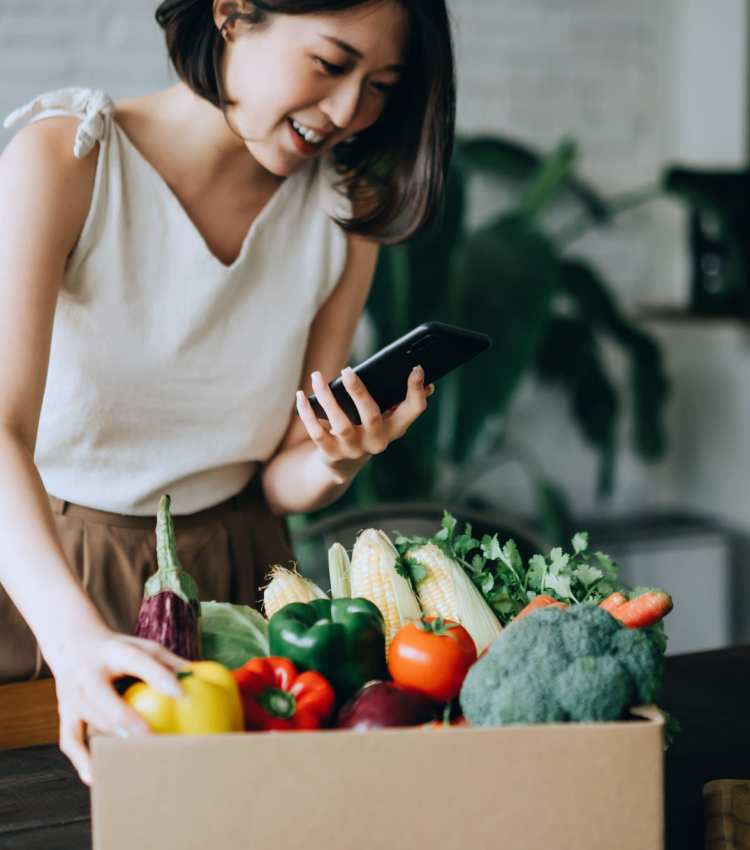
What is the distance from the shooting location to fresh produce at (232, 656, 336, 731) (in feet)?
2.64

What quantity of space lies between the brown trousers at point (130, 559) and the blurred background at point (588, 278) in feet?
Result: 4.39

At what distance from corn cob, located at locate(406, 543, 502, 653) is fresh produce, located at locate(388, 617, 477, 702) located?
14 centimetres

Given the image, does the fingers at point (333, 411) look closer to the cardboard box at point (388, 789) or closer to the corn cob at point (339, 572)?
the corn cob at point (339, 572)

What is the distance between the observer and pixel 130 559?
145cm

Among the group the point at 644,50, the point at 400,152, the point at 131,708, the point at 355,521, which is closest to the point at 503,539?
the point at 355,521

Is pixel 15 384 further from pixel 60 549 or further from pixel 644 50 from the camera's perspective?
pixel 644 50

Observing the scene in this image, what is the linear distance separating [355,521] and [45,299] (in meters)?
0.83

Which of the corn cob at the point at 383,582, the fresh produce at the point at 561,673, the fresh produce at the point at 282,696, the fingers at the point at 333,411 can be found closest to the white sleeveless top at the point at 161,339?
the fingers at the point at 333,411

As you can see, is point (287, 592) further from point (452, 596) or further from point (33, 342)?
point (33, 342)

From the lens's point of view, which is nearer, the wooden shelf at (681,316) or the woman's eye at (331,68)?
the woman's eye at (331,68)

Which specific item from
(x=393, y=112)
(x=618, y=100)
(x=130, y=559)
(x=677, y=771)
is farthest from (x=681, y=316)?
(x=677, y=771)

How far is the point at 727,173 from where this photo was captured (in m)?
3.24

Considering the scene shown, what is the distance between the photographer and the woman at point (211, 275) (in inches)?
46.9

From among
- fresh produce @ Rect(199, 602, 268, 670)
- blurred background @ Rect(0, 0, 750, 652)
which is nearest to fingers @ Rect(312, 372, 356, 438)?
fresh produce @ Rect(199, 602, 268, 670)
